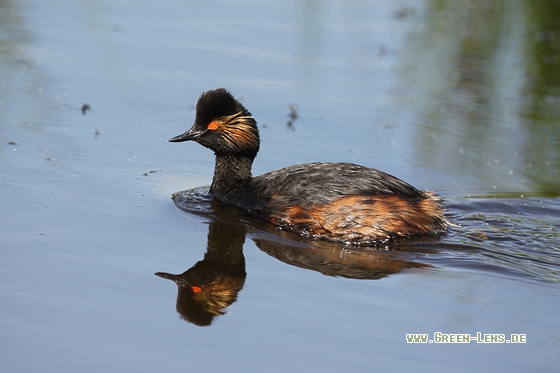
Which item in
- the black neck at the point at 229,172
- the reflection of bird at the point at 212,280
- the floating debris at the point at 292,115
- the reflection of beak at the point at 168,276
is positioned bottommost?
the reflection of bird at the point at 212,280

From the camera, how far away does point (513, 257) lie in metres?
6.21

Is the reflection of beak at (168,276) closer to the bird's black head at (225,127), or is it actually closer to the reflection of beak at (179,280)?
the reflection of beak at (179,280)

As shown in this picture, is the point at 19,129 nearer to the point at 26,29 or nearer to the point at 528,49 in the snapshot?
the point at 26,29

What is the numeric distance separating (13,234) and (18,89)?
4.15 metres

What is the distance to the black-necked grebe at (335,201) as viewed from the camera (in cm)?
662

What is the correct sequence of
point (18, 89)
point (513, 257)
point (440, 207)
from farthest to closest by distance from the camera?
1. point (18, 89)
2. point (440, 207)
3. point (513, 257)

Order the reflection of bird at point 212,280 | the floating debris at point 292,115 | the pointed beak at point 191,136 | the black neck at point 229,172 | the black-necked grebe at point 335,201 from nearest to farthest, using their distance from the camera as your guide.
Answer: the reflection of bird at point 212,280
the black-necked grebe at point 335,201
the black neck at point 229,172
the pointed beak at point 191,136
the floating debris at point 292,115

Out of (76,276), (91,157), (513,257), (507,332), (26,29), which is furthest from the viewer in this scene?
(26,29)

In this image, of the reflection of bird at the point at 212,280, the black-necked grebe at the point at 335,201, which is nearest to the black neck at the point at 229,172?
the black-necked grebe at the point at 335,201

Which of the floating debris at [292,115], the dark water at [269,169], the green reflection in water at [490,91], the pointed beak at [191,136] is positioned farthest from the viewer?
the floating debris at [292,115]

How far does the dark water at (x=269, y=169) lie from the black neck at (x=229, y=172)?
0.92ft

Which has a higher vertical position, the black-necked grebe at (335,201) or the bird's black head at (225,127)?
the bird's black head at (225,127)

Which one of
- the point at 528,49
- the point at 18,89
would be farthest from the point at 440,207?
the point at 528,49

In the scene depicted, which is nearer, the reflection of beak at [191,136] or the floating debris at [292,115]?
Result: the reflection of beak at [191,136]
